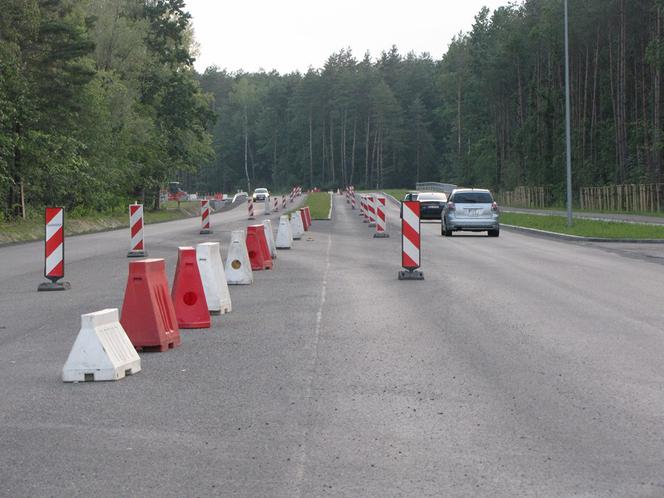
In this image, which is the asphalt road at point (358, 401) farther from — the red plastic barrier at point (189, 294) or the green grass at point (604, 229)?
the green grass at point (604, 229)

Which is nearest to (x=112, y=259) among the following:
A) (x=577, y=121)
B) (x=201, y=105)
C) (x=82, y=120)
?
(x=82, y=120)

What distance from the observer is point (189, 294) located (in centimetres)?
1243

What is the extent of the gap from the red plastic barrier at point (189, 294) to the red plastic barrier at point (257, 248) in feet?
28.1

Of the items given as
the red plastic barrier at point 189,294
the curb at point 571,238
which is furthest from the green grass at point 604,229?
the red plastic barrier at point 189,294

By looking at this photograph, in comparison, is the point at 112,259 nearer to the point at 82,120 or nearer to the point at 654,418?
the point at 654,418

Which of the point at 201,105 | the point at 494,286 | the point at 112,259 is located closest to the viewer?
the point at 494,286

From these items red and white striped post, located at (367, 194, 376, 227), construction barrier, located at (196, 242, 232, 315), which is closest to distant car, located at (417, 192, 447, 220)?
red and white striped post, located at (367, 194, 376, 227)

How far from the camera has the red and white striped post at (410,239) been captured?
60.0 ft

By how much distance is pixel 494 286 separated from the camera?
1739 centimetres

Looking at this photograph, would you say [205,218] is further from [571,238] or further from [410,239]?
[410,239]

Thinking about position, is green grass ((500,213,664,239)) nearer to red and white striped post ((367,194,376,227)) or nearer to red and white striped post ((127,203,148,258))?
red and white striped post ((367,194,376,227))

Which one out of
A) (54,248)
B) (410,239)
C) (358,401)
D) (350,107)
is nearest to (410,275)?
(410,239)

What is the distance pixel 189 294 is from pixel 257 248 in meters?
9.01

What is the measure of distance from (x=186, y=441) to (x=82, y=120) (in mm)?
50860
